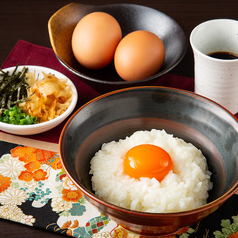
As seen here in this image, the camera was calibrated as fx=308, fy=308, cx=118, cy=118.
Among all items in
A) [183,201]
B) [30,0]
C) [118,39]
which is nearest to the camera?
[183,201]

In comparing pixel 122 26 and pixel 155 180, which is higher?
pixel 122 26

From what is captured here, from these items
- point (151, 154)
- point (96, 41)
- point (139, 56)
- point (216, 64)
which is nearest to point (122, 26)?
point (96, 41)

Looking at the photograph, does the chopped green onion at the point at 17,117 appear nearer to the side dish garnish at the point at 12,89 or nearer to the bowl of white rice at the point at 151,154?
the side dish garnish at the point at 12,89

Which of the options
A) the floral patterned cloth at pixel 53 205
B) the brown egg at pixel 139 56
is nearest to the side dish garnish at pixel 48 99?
the floral patterned cloth at pixel 53 205

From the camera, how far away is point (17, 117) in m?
1.69

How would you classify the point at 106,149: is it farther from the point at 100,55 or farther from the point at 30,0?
the point at 30,0

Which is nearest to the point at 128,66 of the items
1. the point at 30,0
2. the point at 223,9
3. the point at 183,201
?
the point at 183,201

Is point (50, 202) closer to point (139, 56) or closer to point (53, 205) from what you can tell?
point (53, 205)

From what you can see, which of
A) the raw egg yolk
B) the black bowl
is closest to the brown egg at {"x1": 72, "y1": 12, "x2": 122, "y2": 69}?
the black bowl

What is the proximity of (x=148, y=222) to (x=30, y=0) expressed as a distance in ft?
8.46

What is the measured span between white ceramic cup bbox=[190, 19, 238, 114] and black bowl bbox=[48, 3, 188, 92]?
0.48 ft

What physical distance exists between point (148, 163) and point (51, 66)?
1.23 m

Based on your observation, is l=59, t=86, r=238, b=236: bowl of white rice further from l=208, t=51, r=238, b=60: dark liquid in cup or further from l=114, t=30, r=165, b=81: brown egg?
l=208, t=51, r=238, b=60: dark liquid in cup

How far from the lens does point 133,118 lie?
5.00ft
